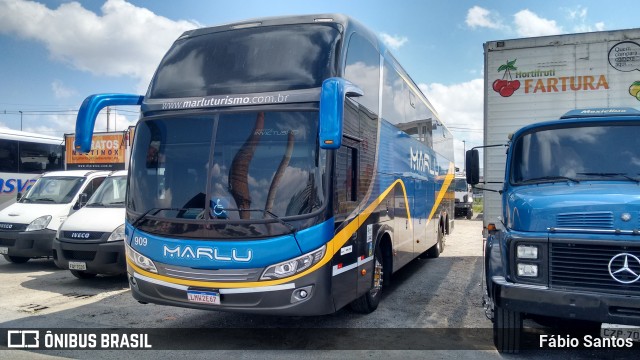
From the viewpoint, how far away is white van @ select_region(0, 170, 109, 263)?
10539 millimetres

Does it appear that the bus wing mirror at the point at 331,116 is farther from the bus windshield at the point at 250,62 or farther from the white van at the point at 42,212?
the white van at the point at 42,212

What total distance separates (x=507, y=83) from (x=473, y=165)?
8.88ft

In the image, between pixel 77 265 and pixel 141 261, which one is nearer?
pixel 141 261

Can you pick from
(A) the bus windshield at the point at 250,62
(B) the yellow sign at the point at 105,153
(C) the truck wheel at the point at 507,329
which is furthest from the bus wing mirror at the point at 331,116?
(B) the yellow sign at the point at 105,153

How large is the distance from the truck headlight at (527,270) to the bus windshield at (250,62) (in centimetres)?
277

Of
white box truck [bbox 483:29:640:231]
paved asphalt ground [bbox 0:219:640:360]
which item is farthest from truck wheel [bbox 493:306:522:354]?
white box truck [bbox 483:29:640:231]

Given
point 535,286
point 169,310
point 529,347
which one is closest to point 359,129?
point 535,286

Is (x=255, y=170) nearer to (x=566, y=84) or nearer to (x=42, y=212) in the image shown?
(x=566, y=84)

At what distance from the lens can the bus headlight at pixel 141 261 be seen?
18.7 feet

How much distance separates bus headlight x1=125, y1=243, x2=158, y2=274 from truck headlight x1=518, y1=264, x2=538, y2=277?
3.77m

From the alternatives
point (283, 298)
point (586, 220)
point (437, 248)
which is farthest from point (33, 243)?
point (586, 220)

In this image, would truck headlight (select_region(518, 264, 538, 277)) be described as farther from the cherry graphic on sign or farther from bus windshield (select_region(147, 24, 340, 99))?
the cherry graphic on sign

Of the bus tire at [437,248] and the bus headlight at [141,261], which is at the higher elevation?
the bus headlight at [141,261]

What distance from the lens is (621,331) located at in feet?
15.0
